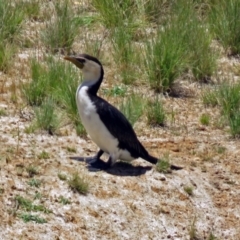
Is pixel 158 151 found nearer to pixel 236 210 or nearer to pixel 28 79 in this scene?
pixel 236 210

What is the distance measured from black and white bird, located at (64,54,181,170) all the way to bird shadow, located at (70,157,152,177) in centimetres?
5

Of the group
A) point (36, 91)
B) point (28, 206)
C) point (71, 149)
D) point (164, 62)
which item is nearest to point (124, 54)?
point (164, 62)

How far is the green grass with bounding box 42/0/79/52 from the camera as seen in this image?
13070mm

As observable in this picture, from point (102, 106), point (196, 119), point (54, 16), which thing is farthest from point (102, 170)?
point (54, 16)

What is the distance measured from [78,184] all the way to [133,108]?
2.09 m

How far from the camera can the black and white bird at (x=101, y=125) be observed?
9.91 m

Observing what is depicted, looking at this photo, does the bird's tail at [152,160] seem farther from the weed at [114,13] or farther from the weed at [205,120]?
the weed at [114,13]

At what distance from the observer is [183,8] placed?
1387cm

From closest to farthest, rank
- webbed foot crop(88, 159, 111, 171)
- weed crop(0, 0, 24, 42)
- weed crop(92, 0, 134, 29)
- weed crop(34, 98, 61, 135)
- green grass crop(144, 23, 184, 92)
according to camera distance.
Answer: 1. webbed foot crop(88, 159, 111, 171)
2. weed crop(34, 98, 61, 135)
3. green grass crop(144, 23, 184, 92)
4. weed crop(0, 0, 24, 42)
5. weed crop(92, 0, 134, 29)

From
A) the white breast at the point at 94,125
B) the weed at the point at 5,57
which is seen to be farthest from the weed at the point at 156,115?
the weed at the point at 5,57

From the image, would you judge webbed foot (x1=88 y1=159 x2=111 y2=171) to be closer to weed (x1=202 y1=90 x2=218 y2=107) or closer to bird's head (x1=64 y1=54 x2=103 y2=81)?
bird's head (x1=64 y1=54 x2=103 y2=81)

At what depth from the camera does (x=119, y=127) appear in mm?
10000

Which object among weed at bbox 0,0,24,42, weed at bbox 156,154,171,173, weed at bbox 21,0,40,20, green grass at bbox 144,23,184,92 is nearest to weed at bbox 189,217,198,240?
weed at bbox 156,154,171,173

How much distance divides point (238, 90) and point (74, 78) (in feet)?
6.24
